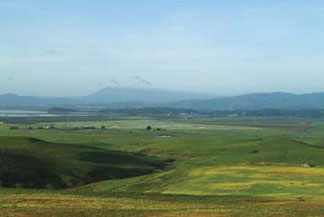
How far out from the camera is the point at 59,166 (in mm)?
72938

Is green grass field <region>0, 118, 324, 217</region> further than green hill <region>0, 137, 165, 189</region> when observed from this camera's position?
No

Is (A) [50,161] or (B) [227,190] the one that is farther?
(A) [50,161]

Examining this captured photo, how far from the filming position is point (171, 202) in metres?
38.8

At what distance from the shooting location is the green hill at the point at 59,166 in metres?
65.7

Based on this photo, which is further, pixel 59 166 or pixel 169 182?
pixel 59 166

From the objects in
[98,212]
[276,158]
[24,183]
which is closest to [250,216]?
[98,212]

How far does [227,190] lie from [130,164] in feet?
118

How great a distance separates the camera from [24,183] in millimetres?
64062

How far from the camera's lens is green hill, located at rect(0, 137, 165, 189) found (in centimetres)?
Answer: 6569

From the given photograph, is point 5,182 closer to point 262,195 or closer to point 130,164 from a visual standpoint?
point 130,164

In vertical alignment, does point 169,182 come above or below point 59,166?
below

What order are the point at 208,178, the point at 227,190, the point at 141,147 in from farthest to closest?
1. the point at 141,147
2. the point at 208,178
3. the point at 227,190

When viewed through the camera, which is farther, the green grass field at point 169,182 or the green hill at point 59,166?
the green hill at point 59,166

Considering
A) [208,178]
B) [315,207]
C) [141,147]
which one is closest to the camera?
[315,207]
